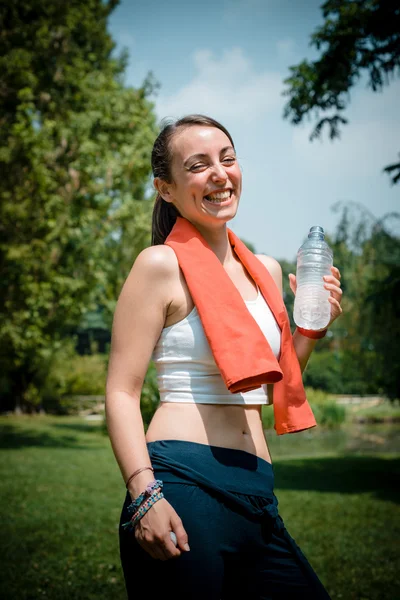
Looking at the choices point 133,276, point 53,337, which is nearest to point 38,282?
point 53,337

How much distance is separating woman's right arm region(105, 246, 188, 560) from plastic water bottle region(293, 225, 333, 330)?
0.56 meters

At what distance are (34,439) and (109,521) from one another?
12419 mm

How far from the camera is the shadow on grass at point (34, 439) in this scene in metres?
17.9

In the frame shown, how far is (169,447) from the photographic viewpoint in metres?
1.82

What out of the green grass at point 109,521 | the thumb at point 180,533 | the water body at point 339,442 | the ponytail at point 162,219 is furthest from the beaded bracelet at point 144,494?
the water body at point 339,442

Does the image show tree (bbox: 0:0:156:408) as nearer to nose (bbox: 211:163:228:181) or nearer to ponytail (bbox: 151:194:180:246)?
ponytail (bbox: 151:194:180:246)

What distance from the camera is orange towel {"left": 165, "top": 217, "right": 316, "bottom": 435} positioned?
1804mm

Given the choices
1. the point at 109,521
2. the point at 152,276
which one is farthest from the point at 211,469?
the point at 109,521

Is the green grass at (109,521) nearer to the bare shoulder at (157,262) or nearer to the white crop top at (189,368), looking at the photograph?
the white crop top at (189,368)

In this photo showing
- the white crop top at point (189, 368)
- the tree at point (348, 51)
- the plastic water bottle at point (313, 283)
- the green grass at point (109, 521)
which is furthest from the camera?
the tree at point (348, 51)

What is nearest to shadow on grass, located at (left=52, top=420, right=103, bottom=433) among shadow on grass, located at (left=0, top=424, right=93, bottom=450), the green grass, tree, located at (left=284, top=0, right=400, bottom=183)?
shadow on grass, located at (left=0, top=424, right=93, bottom=450)

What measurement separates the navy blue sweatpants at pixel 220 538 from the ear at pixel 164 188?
927 mm

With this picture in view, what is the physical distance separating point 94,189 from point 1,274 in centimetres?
359

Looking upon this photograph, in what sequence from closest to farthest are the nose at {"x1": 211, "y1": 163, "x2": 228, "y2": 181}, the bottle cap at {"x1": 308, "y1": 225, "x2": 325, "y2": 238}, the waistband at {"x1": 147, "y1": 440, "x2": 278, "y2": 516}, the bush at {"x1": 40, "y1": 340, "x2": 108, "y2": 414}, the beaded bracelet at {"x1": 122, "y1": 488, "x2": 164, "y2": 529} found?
the beaded bracelet at {"x1": 122, "y1": 488, "x2": 164, "y2": 529}
the waistband at {"x1": 147, "y1": 440, "x2": 278, "y2": 516}
the nose at {"x1": 211, "y1": 163, "x2": 228, "y2": 181}
the bottle cap at {"x1": 308, "y1": 225, "x2": 325, "y2": 238}
the bush at {"x1": 40, "y1": 340, "x2": 108, "y2": 414}
